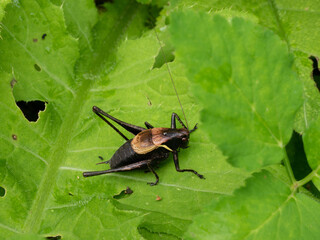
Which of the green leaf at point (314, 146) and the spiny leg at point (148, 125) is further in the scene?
the spiny leg at point (148, 125)

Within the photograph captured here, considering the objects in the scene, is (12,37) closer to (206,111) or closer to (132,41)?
(132,41)

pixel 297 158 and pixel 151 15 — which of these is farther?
pixel 151 15

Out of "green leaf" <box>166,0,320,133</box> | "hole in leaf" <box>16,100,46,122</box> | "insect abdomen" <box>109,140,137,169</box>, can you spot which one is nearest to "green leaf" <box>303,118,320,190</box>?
"green leaf" <box>166,0,320,133</box>

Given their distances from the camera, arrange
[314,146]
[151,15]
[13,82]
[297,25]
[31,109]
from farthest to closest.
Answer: [151,15]
[31,109]
[297,25]
[13,82]
[314,146]

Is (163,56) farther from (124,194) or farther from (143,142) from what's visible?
(124,194)

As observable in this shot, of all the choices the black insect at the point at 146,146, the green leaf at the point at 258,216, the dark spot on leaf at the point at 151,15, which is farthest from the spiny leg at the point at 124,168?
the dark spot on leaf at the point at 151,15

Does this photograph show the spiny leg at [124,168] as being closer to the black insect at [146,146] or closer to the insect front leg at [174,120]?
the black insect at [146,146]

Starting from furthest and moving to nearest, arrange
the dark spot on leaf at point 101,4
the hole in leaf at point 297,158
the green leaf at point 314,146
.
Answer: the dark spot on leaf at point 101,4
the hole in leaf at point 297,158
the green leaf at point 314,146

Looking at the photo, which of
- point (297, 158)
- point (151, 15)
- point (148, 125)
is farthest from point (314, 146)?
point (151, 15)
